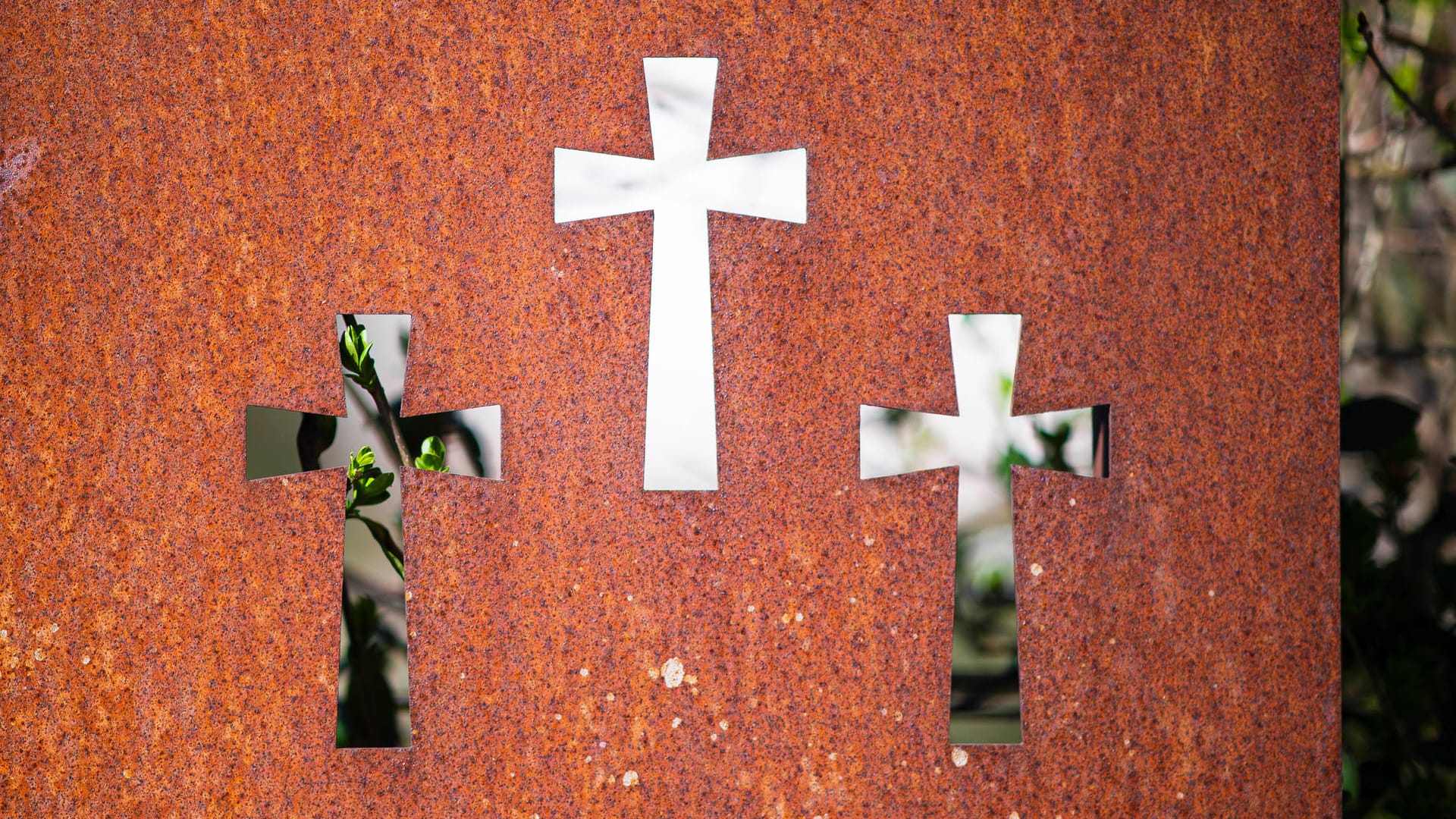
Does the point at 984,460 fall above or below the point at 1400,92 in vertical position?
below

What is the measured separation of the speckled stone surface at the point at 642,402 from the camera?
671 millimetres

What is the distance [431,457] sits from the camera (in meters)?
0.70

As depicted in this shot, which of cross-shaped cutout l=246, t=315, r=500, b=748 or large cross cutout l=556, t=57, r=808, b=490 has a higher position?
large cross cutout l=556, t=57, r=808, b=490

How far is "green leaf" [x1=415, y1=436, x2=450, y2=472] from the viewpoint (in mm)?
703

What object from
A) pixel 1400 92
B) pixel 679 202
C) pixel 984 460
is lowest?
pixel 984 460

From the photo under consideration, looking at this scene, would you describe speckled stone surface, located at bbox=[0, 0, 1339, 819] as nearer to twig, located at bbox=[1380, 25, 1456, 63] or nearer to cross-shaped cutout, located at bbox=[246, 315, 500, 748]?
cross-shaped cutout, located at bbox=[246, 315, 500, 748]

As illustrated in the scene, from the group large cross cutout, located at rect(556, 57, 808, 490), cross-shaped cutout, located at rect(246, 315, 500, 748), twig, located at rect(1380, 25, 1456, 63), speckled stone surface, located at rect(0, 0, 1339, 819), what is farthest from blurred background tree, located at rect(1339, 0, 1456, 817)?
cross-shaped cutout, located at rect(246, 315, 500, 748)

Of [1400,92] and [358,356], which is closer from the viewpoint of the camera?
[358,356]

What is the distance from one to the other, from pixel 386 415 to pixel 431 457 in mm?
56

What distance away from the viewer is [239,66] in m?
0.69

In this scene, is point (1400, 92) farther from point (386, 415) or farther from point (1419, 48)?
point (386, 415)

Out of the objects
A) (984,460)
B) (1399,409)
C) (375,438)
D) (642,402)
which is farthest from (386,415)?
(1399,409)

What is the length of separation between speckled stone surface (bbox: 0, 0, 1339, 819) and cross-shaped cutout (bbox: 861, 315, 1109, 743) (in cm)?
3

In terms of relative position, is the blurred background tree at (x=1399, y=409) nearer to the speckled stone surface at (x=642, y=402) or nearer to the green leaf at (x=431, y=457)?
the speckled stone surface at (x=642, y=402)
